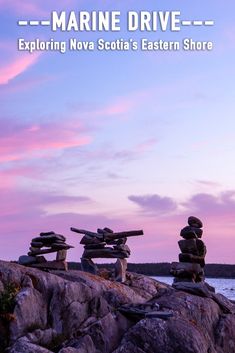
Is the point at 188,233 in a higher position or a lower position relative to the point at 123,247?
higher

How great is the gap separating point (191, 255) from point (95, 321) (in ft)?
30.1

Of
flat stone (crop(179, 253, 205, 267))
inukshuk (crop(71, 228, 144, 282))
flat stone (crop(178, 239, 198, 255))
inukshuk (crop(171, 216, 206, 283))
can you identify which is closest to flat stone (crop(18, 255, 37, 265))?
inukshuk (crop(71, 228, 144, 282))

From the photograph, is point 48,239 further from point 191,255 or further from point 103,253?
point 191,255

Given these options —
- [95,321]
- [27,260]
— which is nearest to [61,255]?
[27,260]

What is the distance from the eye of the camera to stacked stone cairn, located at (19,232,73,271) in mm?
41500

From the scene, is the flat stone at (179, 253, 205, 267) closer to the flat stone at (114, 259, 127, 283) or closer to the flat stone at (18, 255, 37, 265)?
the flat stone at (114, 259, 127, 283)

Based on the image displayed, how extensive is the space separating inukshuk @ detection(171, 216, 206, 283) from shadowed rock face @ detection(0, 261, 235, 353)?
12.0 feet

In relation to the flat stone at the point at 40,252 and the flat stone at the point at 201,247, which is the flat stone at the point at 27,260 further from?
the flat stone at the point at 201,247

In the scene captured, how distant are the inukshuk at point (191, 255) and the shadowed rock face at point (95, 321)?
3.64 meters

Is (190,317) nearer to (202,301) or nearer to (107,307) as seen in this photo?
(202,301)

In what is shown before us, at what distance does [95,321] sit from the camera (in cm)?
3525

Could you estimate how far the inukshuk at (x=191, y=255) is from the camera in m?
42.0

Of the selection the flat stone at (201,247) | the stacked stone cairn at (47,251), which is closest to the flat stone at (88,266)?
the stacked stone cairn at (47,251)

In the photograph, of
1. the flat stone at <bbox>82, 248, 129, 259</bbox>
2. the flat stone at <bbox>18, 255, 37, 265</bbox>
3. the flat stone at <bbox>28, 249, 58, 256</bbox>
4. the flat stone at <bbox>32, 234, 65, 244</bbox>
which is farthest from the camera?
the flat stone at <bbox>82, 248, 129, 259</bbox>
